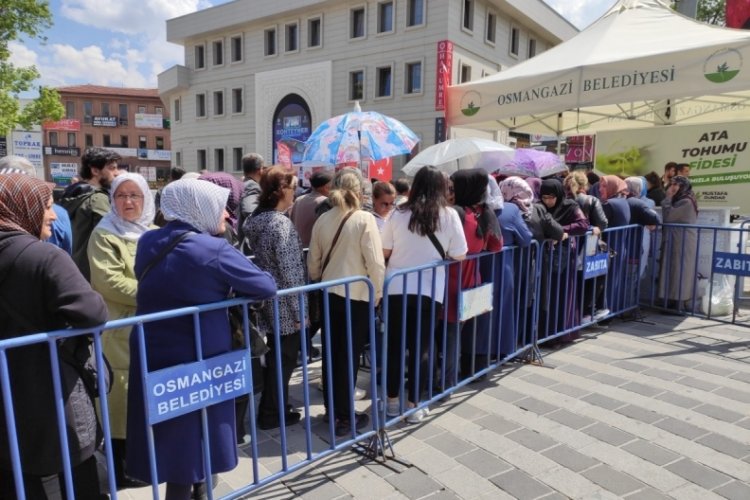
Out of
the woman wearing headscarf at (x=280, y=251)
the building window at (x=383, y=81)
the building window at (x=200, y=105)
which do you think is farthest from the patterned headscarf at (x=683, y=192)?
the building window at (x=200, y=105)

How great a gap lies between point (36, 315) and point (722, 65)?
629 cm

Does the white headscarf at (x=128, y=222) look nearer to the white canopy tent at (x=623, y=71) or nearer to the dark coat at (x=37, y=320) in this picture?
the dark coat at (x=37, y=320)

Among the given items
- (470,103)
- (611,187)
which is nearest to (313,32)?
(470,103)

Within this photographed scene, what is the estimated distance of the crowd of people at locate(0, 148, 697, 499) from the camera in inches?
77.2

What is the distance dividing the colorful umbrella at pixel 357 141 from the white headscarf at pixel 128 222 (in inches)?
140

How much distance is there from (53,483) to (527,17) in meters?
29.0

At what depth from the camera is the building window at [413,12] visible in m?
23.5

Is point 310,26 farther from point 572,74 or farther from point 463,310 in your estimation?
point 463,310

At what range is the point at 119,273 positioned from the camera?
9.20ft

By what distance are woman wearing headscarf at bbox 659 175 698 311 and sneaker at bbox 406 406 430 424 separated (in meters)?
4.10

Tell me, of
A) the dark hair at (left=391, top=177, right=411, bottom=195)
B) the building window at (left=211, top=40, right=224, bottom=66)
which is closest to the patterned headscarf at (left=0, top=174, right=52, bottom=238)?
the dark hair at (left=391, top=177, right=411, bottom=195)

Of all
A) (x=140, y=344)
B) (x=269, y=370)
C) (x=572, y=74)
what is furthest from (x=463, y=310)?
(x=572, y=74)

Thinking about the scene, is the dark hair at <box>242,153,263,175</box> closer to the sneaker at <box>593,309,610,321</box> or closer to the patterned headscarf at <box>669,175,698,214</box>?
the sneaker at <box>593,309,610,321</box>

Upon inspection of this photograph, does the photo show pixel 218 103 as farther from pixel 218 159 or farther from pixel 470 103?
pixel 470 103
